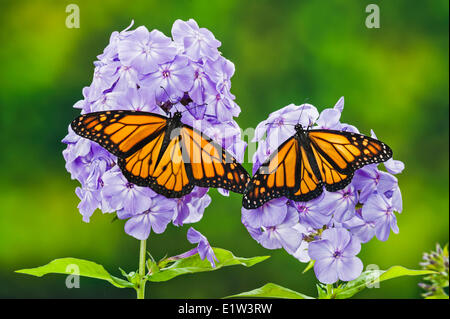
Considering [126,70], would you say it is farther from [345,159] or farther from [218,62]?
[345,159]

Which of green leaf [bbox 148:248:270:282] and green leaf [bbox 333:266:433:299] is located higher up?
green leaf [bbox 148:248:270:282]

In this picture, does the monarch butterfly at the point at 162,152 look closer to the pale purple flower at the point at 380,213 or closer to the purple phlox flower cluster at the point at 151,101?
the purple phlox flower cluster at the point at 151,101

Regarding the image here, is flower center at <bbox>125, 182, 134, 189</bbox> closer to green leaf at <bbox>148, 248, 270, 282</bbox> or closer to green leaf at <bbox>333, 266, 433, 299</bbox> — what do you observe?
green leaf at <bbox>148, 248, 270, 282</bbox>

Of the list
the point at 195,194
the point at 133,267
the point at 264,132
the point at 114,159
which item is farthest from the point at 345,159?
the point at 133,267

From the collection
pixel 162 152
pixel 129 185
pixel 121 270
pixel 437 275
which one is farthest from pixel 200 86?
pixel 437 275

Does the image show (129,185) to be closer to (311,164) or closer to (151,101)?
(151,101)

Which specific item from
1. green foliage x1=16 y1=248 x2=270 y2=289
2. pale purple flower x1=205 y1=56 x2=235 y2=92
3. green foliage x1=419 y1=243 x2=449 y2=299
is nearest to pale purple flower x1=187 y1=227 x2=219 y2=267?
green foliage x1=16 y1=248 x2=270 y2=289
